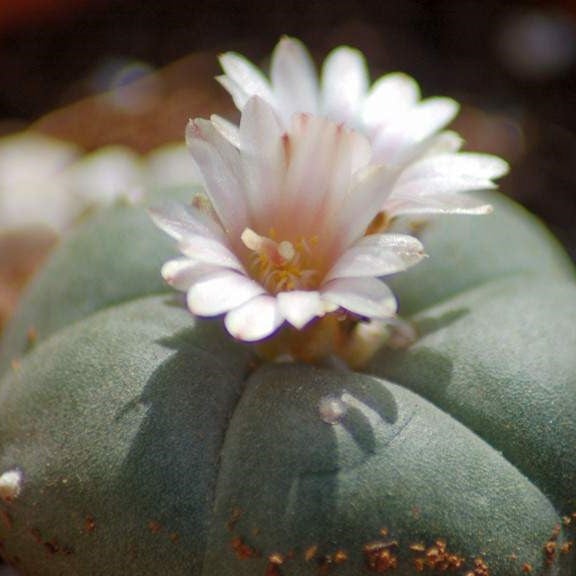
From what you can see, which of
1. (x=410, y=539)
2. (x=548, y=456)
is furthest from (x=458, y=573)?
(x=548, y=456)

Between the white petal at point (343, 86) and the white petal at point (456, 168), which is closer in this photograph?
the white petal at point (456, 168)

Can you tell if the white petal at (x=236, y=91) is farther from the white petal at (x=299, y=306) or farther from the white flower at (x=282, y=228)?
the white petal at (x=299, y=306)

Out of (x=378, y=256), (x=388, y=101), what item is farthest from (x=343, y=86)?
(x=378, y=256)

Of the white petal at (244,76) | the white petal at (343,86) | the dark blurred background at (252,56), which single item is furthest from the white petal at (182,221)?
the dark blurred background at (252,56)

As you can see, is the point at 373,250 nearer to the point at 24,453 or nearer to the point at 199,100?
the point at 24,453

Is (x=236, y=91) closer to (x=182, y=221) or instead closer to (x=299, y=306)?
(x=182, y=221)

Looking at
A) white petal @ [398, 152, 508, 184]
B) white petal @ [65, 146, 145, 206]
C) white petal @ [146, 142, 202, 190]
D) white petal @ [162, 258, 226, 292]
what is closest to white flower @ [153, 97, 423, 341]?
white petal @ [162, 258, 226, 292]

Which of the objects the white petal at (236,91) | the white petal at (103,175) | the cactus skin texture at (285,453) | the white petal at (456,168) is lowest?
the white petal at (103,175)

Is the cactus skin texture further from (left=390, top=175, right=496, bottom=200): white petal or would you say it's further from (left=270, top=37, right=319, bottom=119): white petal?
(left=270, top=37, right=319, bottom=119): white petal
